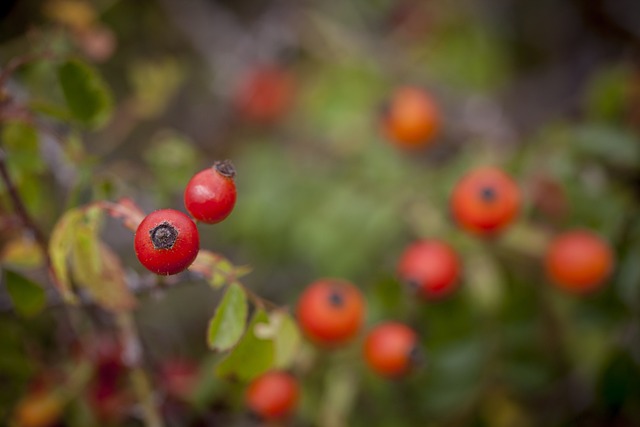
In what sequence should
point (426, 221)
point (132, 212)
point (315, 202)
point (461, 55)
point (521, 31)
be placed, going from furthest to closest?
1. point (521, 31)
2. point (461, 55)
3. point (315, 202)
4. point (426, 221)
5. point (132, 212)

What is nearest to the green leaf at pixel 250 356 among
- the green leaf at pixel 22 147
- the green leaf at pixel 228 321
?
the green leaf at pixel 228 321

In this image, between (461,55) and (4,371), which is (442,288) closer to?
(4,371)

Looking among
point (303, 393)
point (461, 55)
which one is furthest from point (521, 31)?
point (303, 393)

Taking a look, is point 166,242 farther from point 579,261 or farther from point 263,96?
point 263,96

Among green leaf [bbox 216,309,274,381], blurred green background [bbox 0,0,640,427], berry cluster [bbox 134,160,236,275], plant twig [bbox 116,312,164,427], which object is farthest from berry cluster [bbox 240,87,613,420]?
berry cluster [bbox 134,160,236,275]

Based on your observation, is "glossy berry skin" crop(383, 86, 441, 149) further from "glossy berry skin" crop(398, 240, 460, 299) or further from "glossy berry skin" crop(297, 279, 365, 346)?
"glossy berry skin" crop(297, 279, 365, 346)

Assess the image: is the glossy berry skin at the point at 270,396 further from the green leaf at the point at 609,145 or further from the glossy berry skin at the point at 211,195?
the green leaf at the point at 609,145

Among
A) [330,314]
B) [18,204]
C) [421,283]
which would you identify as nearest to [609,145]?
[421,283]
